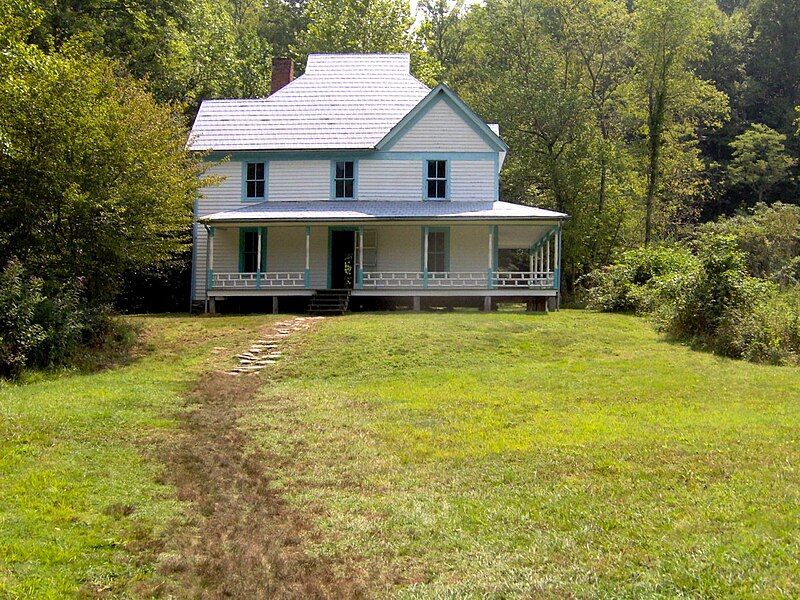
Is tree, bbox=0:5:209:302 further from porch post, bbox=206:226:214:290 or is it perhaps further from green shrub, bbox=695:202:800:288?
green shrub, bbox=695:202:800:288

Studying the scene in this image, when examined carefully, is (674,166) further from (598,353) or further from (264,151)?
(598,353)

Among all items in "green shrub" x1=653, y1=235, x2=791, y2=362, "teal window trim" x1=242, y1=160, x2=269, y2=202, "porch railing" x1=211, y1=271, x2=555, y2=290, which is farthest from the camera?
"teal window trim" x1=242, y1=160, x2=269, y2=202

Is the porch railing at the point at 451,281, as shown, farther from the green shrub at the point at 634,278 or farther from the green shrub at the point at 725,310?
the green shrub at the point at 725,310

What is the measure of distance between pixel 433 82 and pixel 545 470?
36.5m

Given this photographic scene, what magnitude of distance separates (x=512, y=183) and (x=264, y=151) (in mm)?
14812

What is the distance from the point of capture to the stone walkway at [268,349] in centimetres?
1699

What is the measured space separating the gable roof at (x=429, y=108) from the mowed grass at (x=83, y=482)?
14.7 m

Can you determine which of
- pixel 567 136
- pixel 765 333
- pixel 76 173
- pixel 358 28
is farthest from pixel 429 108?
pixel 358 28

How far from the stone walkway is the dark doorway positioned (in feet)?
20.0

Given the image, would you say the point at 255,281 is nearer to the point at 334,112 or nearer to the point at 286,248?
the point at 286,248

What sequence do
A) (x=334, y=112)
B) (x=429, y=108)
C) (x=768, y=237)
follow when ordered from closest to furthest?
(x=429, y=108)
(x=334, y=112)
(x=768, y=237)

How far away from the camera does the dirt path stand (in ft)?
20.5

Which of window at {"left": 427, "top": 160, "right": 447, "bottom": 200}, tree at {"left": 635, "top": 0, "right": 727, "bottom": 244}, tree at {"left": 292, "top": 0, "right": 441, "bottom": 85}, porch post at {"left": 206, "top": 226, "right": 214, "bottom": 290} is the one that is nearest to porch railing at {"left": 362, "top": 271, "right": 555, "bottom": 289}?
window at {"left": 427, "top": 160, "right": 447, "bottom": 200}

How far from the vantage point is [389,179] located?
27766 mm
